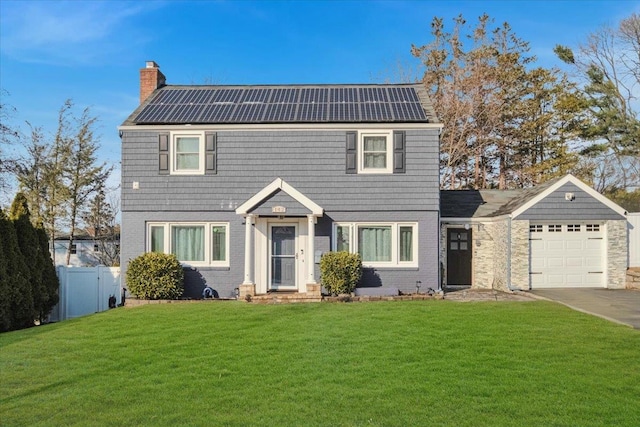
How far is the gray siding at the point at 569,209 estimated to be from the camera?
15766mm

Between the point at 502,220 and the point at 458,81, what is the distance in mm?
14408

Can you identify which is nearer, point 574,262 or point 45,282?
point 45,282

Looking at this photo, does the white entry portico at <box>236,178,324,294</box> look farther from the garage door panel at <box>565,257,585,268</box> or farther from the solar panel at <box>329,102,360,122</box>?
the garage door panel at <box>565,257,585,268</box>

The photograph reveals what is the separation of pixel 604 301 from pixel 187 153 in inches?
494

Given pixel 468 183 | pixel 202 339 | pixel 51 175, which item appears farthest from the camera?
pixel 468 183

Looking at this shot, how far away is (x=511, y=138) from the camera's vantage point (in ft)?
98.8

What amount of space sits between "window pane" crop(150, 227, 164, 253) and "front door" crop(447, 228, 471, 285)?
955 centimetres

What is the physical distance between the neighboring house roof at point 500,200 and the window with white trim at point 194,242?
743 cm

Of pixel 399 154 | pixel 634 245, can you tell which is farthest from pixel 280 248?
pixel 634 245

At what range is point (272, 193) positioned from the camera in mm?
14594

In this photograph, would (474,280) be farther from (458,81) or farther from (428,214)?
(458,81)

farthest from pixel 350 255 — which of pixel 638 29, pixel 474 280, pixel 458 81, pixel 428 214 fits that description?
pixel 638 29

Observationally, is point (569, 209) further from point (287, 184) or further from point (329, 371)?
point (329, 371)

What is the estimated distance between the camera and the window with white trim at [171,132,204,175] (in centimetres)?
1554
